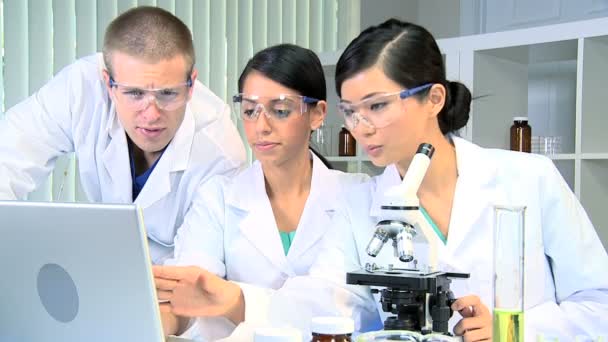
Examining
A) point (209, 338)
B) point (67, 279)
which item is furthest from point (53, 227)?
point (209, 338)

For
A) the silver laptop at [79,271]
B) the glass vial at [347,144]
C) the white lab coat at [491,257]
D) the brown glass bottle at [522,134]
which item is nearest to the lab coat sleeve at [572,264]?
the white lab coat at [491,257]

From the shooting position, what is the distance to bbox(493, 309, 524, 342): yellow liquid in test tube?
0.85m

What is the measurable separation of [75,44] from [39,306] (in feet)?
7.71

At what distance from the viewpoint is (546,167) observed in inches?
64.9

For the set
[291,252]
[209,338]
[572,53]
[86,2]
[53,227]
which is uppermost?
[86,2]

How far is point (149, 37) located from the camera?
6.54 feet

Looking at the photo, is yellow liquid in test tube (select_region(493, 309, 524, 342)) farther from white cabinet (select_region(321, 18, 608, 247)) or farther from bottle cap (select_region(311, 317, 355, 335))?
white cabinet (select_region(321, 18, 608, 247))

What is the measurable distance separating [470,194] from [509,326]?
31.7 inches

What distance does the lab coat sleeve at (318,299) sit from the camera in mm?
1581

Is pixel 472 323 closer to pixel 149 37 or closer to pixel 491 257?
pixel 491 257

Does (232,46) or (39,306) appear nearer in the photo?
(39,306)

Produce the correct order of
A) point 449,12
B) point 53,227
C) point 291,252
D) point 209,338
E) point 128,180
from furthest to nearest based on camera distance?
point 449,12 → point 128,180 → point 291,252 → point 209,338 → point 53,227

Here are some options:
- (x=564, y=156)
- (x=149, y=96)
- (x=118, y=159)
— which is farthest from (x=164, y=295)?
(x=564, y=156)

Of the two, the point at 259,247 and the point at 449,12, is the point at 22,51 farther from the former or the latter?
the point at 449,12
